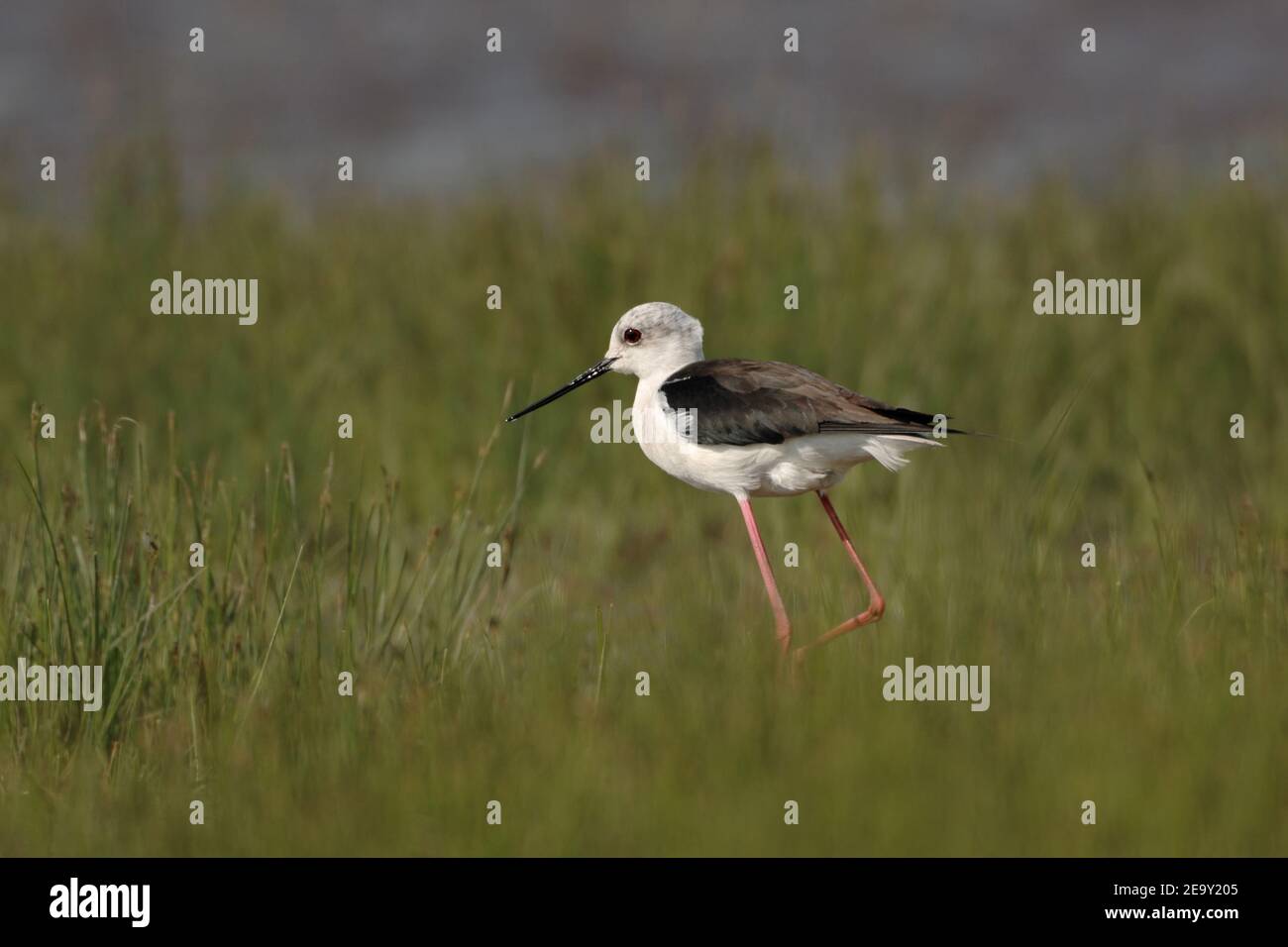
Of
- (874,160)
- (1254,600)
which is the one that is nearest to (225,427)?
(874,160)

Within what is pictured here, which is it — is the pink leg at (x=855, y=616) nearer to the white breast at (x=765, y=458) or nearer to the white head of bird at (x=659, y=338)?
the white breast at (x=765, y=458)

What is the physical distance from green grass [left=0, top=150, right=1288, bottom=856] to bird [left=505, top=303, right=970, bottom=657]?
42 cm

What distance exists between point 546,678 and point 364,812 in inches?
37.3

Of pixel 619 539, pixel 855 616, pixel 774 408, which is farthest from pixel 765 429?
pixel 619 539

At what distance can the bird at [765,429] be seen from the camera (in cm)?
597

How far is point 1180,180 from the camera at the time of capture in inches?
440

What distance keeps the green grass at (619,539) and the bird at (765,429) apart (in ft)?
1.37

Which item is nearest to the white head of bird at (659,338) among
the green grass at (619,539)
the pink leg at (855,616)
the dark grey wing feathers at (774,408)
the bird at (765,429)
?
the bird at (765,429)

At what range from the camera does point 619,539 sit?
8.92 m

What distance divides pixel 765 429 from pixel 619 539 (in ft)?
9.78

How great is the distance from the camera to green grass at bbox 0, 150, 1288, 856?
15.4 ft

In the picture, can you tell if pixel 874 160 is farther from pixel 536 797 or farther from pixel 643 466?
pixel 536 797

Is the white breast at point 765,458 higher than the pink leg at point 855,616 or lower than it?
higher

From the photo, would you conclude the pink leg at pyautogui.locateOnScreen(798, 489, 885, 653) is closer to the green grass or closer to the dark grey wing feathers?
the green grass
